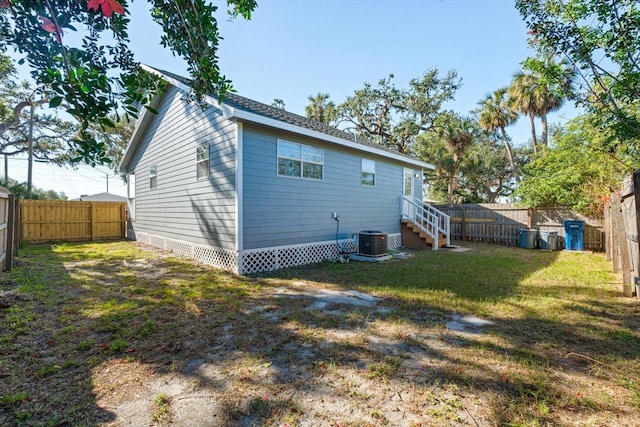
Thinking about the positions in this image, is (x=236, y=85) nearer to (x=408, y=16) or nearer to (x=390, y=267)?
(x=390, y=267)

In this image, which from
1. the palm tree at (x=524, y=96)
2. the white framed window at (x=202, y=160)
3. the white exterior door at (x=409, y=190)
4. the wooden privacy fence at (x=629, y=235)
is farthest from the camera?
the palm tree at (x=524, y=96)

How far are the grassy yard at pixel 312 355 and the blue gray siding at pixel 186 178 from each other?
2038mm

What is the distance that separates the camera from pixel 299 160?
25.2ft

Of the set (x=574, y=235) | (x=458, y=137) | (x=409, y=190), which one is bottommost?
(x=574, y=235)

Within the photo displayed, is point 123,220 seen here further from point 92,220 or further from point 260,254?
point 260,254

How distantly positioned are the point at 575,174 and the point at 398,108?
14.9 meters

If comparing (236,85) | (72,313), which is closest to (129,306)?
(72,313)

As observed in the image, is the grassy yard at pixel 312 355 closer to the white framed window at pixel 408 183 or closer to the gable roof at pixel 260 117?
the gable roof at pixel 260 117

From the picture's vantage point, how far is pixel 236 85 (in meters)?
3.71

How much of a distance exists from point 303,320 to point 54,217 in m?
13.1

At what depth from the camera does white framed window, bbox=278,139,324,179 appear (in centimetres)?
732

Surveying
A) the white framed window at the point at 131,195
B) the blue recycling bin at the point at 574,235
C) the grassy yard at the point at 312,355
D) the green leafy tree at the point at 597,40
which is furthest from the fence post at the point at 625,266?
the white framed window at the point at 131,195

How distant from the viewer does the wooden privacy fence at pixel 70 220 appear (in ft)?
37.0

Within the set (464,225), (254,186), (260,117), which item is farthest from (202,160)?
(464,225)
